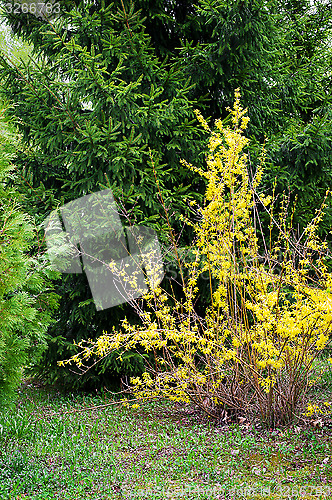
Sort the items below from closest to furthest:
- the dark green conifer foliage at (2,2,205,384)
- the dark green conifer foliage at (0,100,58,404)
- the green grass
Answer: the green grass, the dark green conifer foliage at (0,100,58,404), the dark green conifer foliage at (2,2,205,384)

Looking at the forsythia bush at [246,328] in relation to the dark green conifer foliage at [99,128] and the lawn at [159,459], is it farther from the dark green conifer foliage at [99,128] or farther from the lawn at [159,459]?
the dark green conifer foliage at [99,128]

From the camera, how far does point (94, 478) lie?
312 cm

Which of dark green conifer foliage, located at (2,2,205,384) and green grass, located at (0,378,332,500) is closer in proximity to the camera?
green grass, located at (0,378,332,500)

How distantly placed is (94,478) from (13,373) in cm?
104

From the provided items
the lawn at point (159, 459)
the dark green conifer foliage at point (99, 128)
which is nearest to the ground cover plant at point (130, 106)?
the dark green conifer foliage at point (99, 128)

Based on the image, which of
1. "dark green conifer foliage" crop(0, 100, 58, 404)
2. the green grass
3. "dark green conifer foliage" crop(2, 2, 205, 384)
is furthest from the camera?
"dark green conifer foliage" crop(2, 2, 205, 384)

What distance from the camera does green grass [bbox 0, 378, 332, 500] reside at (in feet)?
9.49

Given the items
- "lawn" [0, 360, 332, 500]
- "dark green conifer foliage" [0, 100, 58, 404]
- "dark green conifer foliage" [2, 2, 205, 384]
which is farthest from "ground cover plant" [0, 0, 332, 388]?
"dark green conifer foliage" [0, 100, 58, 404]

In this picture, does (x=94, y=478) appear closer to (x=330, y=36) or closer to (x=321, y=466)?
Answer: (x=321, y=466)

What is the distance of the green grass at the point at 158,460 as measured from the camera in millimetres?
2893

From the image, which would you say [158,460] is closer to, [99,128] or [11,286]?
[11,286]

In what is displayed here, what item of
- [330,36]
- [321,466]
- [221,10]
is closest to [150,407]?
[321,466]

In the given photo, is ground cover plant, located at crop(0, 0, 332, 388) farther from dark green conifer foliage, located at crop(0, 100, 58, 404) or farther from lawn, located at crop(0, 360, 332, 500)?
dark green conifer foliage, located at crop(0, 100, 58, 404)

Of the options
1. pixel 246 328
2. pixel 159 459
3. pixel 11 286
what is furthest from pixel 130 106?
pixel 159 459
